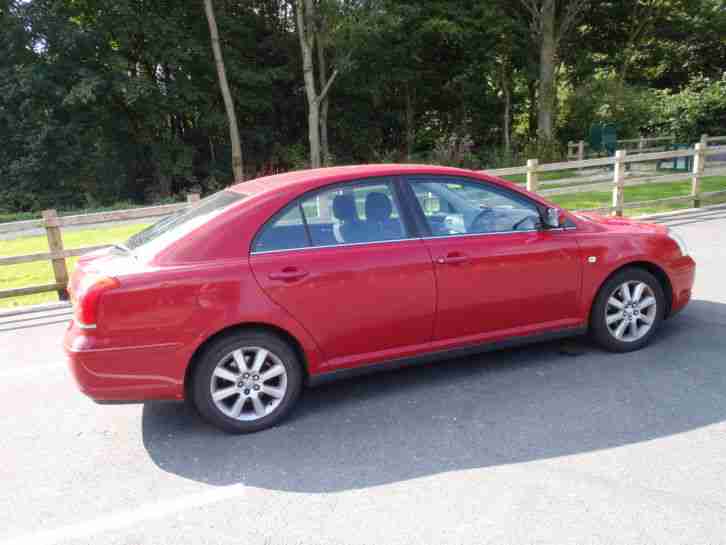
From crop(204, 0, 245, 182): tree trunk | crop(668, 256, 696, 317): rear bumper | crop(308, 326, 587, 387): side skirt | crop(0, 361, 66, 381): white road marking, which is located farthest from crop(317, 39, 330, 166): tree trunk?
crop(308, 326, 587, 387): side skirt

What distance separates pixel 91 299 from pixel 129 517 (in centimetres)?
126

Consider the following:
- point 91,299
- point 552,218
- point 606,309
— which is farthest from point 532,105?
point 91,299

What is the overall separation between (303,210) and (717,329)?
12.6 feet

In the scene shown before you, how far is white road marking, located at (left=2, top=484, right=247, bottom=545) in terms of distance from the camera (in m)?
2.97

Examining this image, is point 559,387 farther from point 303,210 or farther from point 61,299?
point 61,299

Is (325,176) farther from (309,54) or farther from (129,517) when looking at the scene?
(309,54)

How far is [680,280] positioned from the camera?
16.5 ft

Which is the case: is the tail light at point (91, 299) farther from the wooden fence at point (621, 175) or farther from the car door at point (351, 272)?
the wooden fence at point (621, 175)

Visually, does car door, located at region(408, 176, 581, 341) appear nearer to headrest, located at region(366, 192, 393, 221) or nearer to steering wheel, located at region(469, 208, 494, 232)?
steering wheel, located at region(469, 208, 494, 232)

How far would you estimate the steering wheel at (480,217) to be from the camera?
4.45m

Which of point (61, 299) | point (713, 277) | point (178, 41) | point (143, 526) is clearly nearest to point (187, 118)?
point (178, 41)

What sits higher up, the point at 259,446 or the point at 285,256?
the point at 285,256

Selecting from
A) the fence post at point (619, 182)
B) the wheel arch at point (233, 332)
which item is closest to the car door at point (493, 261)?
the wheel arch at point (233, 332)

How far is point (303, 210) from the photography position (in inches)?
158
